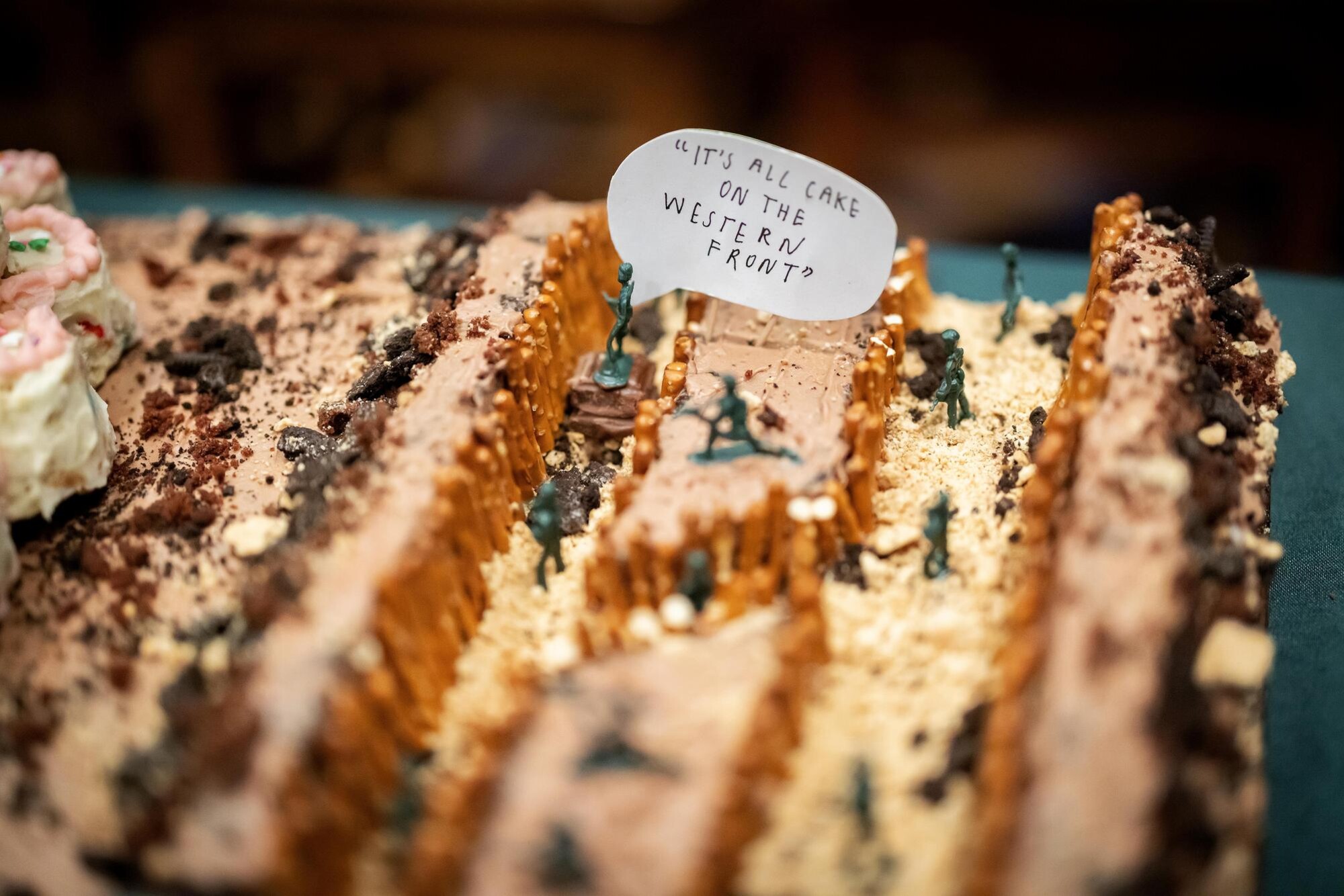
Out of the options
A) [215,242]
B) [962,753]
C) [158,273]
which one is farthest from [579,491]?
[215,242]

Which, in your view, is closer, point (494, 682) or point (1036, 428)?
point (494, 682)

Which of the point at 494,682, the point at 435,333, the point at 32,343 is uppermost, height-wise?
the point at 435,333

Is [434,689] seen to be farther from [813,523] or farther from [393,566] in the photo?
[813,523]

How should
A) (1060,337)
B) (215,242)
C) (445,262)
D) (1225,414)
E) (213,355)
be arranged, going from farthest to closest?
(215,242)
(445,262)
(1060,337)
(213,355)
(1225,414)

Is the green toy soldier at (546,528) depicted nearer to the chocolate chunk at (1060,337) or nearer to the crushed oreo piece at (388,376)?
the crushed oreo piece at (388,376)

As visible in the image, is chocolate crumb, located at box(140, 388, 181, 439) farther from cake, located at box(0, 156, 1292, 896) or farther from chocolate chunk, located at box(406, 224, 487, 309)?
chocolate chunk, located at box(406, 224, 487, 309)

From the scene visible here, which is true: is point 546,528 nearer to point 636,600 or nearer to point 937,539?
point 636,600

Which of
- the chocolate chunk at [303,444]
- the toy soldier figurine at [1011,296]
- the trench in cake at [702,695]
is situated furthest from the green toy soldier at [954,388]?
the chocolate chunk at [303,444]
